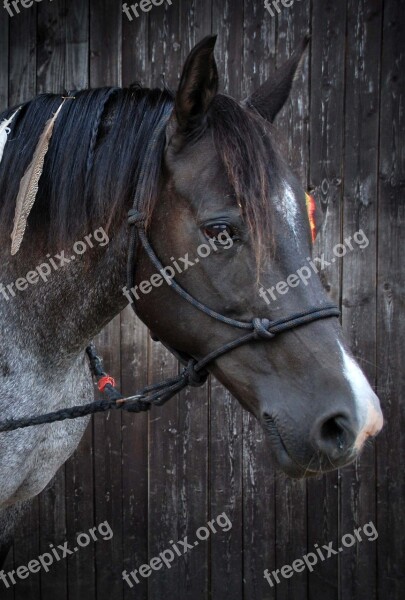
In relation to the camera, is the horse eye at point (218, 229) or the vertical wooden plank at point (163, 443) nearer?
the horse eye at point (218, 229)

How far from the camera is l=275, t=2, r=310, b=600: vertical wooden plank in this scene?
3.11 m

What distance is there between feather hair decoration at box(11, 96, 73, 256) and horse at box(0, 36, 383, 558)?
0.04m

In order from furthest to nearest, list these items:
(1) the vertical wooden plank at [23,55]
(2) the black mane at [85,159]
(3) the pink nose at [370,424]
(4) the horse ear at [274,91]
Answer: (1) the vertical wooden plank at [23,55] → (4) the horse ear at [274,91] → (2) the black mane at [85,159] → (3) the pink nose at [370,424]

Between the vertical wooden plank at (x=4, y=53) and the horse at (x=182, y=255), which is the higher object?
the vertical wooden plank at (x=4, y=53)

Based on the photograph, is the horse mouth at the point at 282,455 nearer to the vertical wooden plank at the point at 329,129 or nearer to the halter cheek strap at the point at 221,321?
the halter cheek strap at the point at 221,321

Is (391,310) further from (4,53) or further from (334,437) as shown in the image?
(4,53)

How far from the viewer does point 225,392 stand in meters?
3.22

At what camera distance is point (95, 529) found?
3.43 meters

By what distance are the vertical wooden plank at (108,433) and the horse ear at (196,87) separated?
6.52ft

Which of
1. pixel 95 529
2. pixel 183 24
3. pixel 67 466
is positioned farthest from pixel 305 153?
pixel 95 529

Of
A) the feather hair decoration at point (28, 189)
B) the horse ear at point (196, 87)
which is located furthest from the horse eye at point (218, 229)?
the feather hair decoration at point (28, 189)

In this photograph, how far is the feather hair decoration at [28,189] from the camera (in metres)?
1.66

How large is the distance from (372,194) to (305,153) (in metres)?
0.44

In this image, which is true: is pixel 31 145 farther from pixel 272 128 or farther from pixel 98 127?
pixel 272 128
